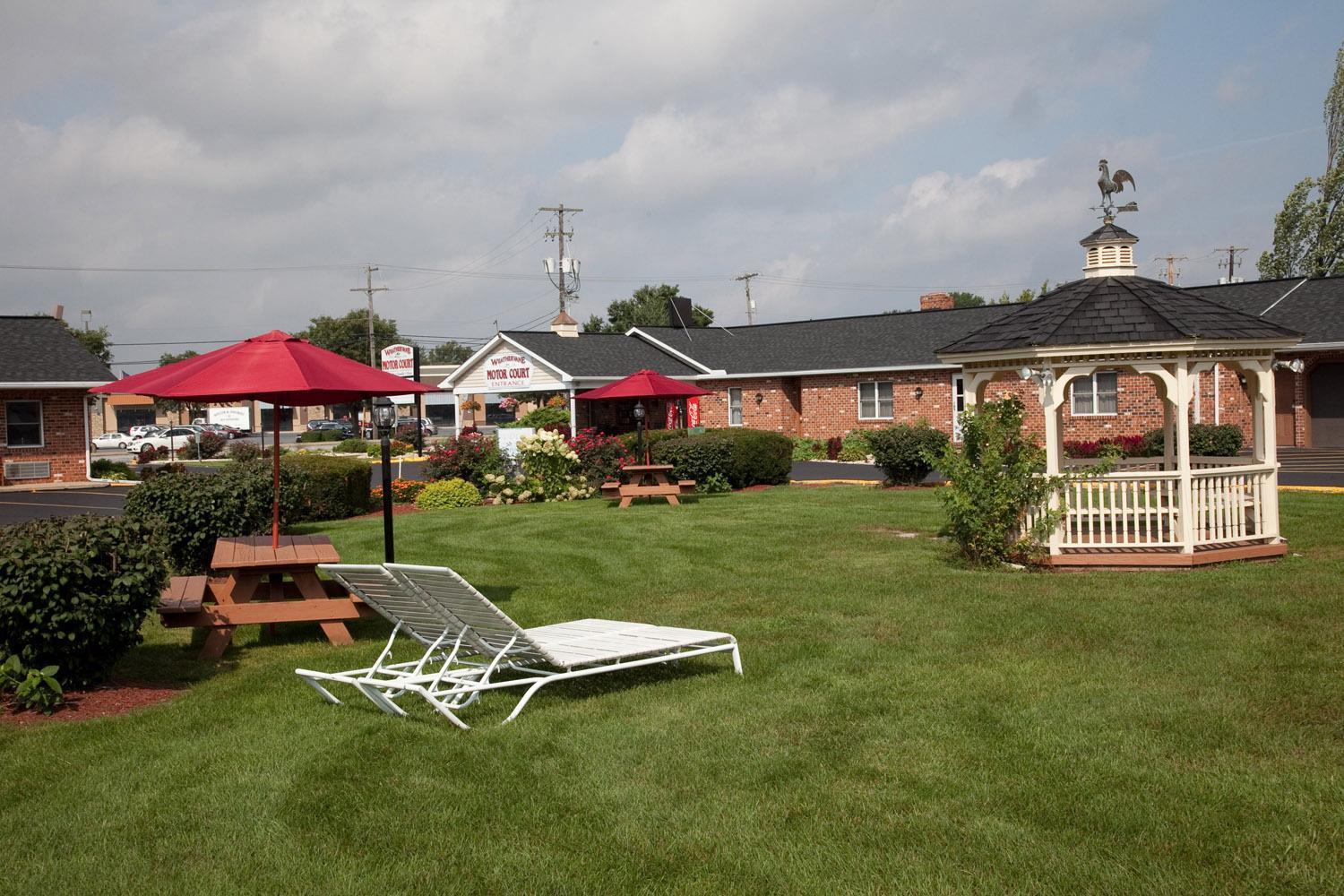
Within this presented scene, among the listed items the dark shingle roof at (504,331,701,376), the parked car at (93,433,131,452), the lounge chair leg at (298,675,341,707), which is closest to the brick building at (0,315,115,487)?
the dark shingle roof at (504,331,701,376)

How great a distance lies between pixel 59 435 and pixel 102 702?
91.9ft

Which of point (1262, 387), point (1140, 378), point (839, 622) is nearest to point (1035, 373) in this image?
point (1262, 387)

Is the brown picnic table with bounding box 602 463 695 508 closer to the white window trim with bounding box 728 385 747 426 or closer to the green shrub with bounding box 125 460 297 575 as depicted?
the green shrub with bounding box 125 460 297 575

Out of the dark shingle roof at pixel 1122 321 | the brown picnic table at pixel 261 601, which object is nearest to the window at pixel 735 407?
the dark shingle roof at pixel 1122 321

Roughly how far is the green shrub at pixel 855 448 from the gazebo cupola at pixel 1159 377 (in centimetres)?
1982

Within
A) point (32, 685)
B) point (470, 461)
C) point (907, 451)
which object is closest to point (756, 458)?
point (907, 451)

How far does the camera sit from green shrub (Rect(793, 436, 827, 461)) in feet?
116

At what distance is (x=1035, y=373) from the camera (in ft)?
42.2

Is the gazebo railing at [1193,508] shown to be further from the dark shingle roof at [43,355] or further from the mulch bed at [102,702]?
the dark shingle roof at [43,355]

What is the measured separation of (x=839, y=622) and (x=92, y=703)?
5347 mm

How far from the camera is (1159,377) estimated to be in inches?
515

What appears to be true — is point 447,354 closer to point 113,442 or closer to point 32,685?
point 113,442

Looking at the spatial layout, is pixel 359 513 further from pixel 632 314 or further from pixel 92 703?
pixel 632 314

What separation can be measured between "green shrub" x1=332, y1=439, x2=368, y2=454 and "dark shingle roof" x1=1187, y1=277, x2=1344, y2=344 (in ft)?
113
